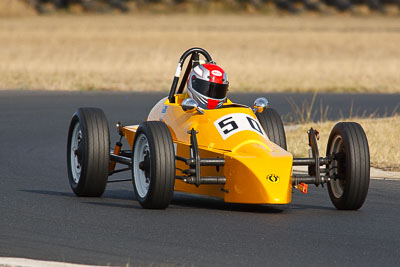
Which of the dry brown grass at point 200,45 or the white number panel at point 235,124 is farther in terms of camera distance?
the dry brown grass at point 200,45

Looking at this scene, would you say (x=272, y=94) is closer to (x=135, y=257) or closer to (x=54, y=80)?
(x=54, y=80)

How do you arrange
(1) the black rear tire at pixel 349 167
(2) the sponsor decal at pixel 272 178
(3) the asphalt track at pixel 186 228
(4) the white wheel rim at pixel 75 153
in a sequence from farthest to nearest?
(4) the white wheel rim at pixel 75 153 → (1) the black rear tire at pixel 349 167 → (2) the sponsor decal at pixel 272 178 → (3) the asphalt track at pixel 186 228

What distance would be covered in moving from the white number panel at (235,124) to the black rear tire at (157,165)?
Result: 2.10 feet

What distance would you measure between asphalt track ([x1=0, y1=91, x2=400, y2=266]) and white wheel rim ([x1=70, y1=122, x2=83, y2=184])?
236 millimetres

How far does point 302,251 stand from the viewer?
30.1ft

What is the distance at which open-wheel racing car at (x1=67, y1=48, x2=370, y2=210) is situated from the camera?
10680mm

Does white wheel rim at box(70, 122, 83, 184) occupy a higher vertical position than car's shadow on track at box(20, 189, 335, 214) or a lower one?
higher

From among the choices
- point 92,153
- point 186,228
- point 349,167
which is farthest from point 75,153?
point 349,167

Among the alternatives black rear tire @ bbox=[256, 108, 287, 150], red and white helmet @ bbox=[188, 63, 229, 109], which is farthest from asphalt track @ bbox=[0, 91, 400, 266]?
red and white helmet @ bbox=[188, 63, 229, 109]

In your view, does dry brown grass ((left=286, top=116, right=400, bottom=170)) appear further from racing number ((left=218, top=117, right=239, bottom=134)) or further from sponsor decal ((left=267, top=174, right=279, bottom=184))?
sponsor decal ((left=267, top=174, right=279, bottom=184))

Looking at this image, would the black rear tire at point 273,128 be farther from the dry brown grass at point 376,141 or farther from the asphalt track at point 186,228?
the dry brown grass at point 376,141

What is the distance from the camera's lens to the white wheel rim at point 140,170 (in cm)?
1150

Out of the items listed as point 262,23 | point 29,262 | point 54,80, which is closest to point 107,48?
point 54,80

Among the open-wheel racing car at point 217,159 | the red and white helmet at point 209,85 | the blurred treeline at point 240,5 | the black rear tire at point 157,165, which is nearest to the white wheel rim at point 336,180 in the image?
the open-wheel racing car at point 217,159
